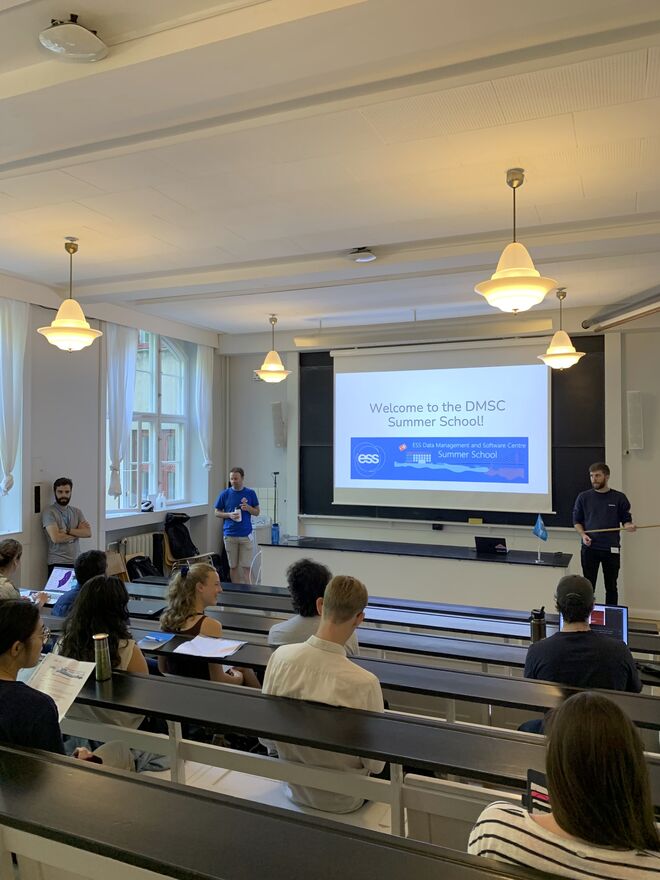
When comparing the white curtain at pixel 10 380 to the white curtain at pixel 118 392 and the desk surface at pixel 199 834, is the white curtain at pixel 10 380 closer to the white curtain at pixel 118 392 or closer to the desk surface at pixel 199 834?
the white curtain at pixel 118 392

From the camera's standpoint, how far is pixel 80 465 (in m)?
6.11

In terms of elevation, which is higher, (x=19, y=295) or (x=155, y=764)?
(x=19, y=295)

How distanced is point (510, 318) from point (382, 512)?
269 cm

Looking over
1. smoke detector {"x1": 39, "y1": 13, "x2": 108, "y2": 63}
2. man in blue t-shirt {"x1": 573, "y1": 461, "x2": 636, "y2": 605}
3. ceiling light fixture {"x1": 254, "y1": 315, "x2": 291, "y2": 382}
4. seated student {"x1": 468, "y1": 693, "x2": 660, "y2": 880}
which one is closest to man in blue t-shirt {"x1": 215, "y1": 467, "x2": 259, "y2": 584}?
ceiling light fixture {"x1": 254, "y1": 315, "x2": 291, "y2": 382}

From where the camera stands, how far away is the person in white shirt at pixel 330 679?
194 cm

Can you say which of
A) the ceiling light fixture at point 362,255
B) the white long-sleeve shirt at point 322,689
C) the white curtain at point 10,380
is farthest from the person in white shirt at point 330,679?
the white curtain at point 10,380

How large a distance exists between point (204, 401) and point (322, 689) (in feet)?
21.0

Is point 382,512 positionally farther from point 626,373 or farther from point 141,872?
point 141,872

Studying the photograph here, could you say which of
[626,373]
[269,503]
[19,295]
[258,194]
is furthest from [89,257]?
[626,373]

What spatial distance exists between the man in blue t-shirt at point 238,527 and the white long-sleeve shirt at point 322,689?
4774mm

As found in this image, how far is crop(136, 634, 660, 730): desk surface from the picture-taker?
2.04 metres

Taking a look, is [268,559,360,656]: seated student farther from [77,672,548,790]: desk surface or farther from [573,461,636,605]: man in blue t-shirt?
[573,461,636,605]: man in blue t-shirt

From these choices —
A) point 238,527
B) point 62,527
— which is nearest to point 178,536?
point 238,527

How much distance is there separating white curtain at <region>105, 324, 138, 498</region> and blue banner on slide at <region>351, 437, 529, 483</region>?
8.77 ft
